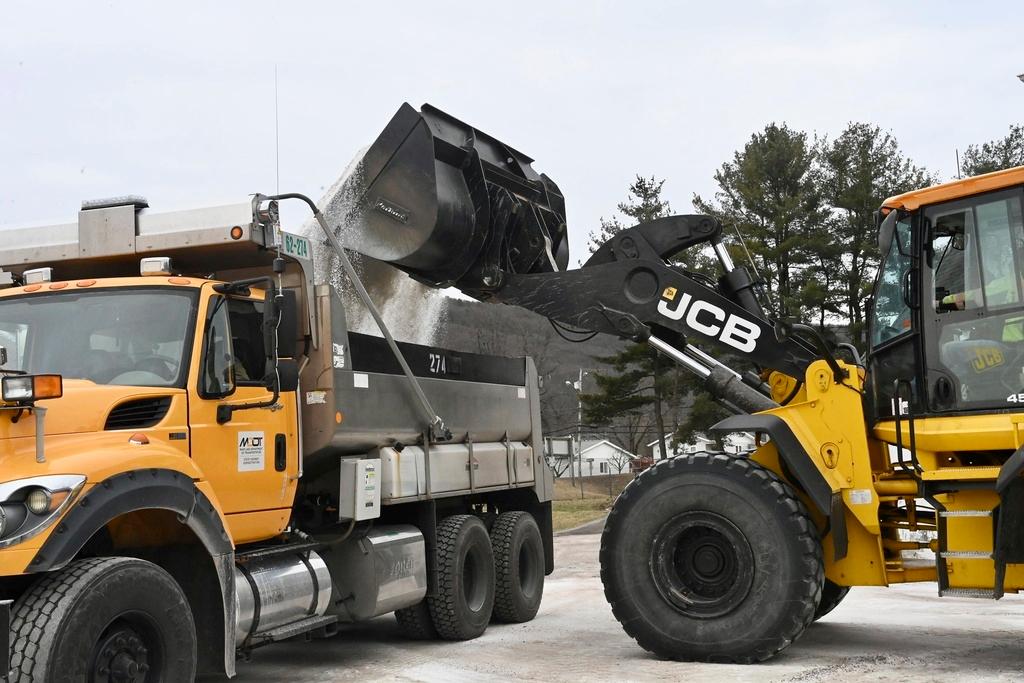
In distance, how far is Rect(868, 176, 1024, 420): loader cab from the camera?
769 centimetres

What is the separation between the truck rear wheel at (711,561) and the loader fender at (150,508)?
10.7ft

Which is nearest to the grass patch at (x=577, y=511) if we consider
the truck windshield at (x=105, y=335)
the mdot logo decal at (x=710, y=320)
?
the mdot logo decal at (x=710, y=320)

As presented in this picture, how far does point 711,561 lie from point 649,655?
2.88 ft

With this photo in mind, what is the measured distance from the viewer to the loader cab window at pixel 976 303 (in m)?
7.66

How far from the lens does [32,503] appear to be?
5.43m

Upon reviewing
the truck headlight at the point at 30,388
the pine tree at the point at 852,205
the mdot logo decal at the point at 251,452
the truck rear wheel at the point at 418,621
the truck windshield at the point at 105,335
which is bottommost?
the truck rear wheel at the point at 418,621

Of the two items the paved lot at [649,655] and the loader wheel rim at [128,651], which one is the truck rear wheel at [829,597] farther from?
the loader wheel rim at [128,651]

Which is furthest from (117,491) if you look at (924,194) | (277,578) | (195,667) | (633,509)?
(924,194)

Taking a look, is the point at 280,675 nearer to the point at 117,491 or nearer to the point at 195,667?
the point at 195,667

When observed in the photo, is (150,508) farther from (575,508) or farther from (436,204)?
(575,508)

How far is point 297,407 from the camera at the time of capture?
7.71 meters

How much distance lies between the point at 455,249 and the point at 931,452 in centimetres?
400

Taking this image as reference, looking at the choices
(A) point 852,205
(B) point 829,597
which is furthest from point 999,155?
(B) point 829,597

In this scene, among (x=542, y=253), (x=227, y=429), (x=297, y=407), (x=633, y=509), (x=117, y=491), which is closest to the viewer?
(x=117, y=491)
